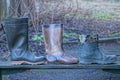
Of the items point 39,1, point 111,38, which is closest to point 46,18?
point 39,1

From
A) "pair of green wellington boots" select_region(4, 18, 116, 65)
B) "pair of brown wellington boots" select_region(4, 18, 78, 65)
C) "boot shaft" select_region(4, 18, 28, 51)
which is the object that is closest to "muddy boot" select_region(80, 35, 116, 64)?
"pair of green wellington boots" select_region(4, 18, 116, 65)

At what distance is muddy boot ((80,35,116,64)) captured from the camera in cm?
328

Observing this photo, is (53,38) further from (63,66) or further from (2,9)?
(2,9)

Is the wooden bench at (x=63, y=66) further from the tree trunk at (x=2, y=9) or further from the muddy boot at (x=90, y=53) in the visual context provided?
the tree trunk at (x=2, y=9)

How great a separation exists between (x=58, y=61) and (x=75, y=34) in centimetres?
372

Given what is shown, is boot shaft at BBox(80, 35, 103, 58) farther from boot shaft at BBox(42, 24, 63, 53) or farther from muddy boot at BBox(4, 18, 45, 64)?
muddy boot at BBox(4, 18, 45, 64)

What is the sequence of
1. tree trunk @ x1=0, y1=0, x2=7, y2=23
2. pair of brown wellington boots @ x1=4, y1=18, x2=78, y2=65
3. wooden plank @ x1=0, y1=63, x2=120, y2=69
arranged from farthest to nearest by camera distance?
Answer: tree trunk @ x1=0, y1=0, x2=7, y2=23, pair of brown wellington boots @ x1=4, y1=18, x2=78, y2=65, wooden plank @ x1=0, y1=63, x2=120, y2=69

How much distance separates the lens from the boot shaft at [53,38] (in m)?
3.49

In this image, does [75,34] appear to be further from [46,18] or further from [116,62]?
[116,62]

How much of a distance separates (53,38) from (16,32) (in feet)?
1.26

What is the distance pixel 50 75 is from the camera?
4.74 meters

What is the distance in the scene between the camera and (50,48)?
3.51 metres

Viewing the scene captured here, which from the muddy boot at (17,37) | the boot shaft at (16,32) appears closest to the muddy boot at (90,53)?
the muddy boot at (17,37)

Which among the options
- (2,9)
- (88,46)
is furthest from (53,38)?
(2,9)
